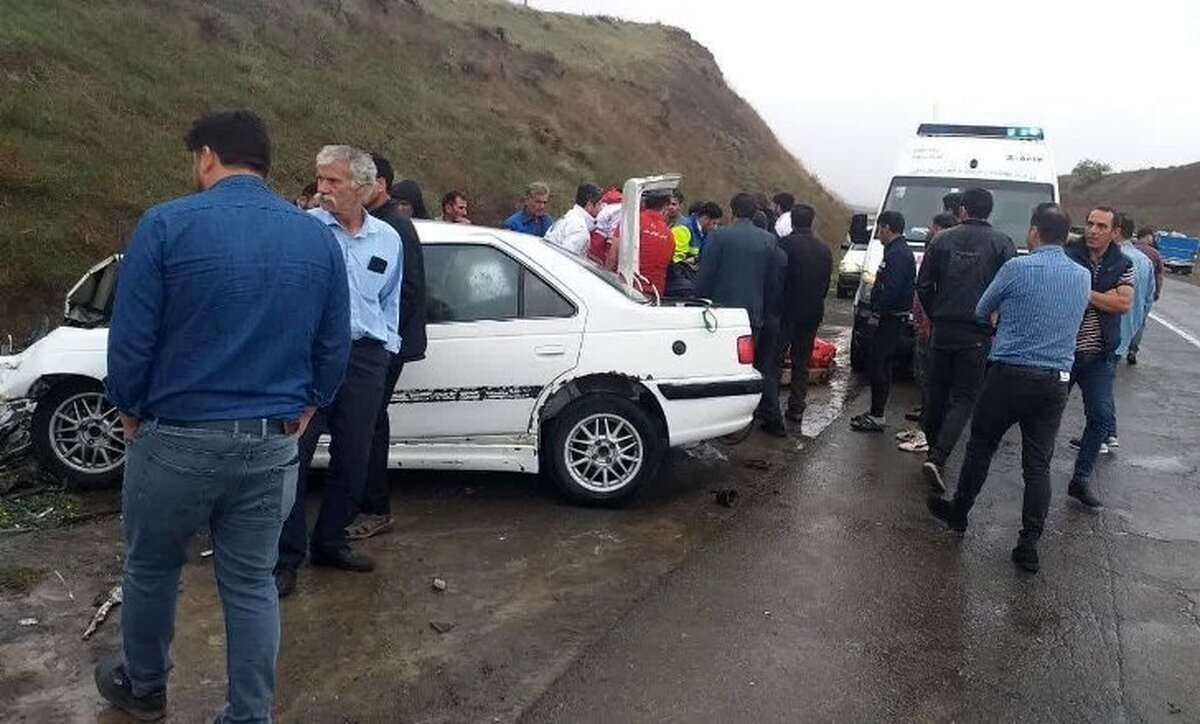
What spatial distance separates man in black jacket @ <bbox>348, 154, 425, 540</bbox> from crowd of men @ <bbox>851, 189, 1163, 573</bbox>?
2965 mm

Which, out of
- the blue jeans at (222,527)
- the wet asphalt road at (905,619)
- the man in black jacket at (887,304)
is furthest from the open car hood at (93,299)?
the man in black jacket at (887,304)

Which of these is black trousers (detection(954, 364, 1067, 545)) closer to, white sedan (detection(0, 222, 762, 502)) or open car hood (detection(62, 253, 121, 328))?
white sedan (detection(0, 222, 762, 502))

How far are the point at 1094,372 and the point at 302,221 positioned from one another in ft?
17.8

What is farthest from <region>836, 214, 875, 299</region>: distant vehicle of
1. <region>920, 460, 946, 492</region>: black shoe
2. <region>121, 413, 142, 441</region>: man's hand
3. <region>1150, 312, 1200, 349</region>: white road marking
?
<region>121, 413, 142, 441</region>: man's hand

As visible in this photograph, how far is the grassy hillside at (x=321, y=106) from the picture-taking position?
34.6ft

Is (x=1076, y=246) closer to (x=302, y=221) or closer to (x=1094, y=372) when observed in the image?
(x=1094, y=372)

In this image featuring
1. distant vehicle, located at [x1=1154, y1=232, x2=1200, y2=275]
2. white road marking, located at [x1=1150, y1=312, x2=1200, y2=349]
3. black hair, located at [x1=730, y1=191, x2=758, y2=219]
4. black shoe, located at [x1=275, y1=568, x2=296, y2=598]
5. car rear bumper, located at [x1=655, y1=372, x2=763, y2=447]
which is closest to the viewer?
black shoe, located at [x1=275, y1=568, x2=296, y2=598]

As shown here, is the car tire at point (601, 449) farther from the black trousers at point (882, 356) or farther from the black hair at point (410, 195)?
the black trousers at point (882, 356)

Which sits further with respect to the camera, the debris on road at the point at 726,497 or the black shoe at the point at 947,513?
the debris on road at the point at 726,497

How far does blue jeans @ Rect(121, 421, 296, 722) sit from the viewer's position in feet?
8.93

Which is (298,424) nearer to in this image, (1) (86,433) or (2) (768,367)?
(1) (86,433)

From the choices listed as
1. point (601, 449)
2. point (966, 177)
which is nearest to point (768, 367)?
point (601, 449)

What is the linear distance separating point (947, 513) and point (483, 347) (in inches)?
110

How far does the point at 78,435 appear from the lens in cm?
558
